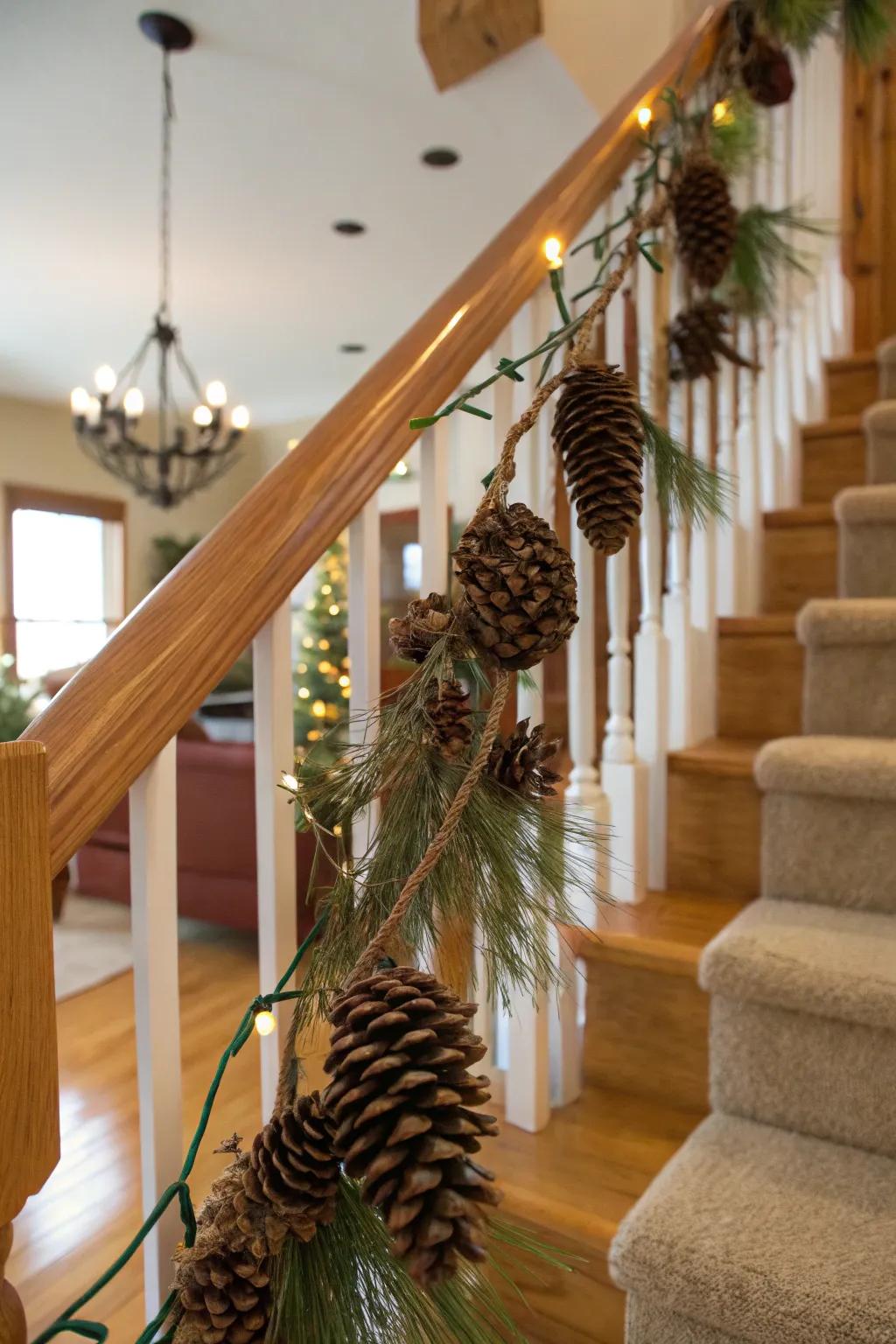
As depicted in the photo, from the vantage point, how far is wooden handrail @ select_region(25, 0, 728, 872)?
0.55m

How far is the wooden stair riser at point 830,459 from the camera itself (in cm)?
197

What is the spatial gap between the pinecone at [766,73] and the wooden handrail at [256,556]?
2.37ft

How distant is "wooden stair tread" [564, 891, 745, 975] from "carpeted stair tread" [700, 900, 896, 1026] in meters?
0.05

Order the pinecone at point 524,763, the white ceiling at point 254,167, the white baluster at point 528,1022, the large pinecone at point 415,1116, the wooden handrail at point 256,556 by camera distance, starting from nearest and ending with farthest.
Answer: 1. the large pinecone at point 415,1116
2. the wooden handrail at point 256,556
3. the pinecone at point 524,763
4. the white baluster at point 528,1022
5. the white ceiling at point 254,167

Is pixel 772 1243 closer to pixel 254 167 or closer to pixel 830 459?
pixel 830 459

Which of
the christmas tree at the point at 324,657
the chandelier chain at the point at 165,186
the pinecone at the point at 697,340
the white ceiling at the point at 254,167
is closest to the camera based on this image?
the pinecone at the point at 697,340

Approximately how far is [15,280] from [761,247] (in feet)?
13.8

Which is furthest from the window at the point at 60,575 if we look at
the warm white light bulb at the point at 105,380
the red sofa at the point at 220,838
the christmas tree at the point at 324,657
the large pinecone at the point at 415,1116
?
the large pinecone at the point at 415,1116

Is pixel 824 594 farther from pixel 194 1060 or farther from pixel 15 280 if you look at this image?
pixel 15 280

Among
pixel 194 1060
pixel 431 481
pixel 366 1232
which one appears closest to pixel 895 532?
pixel 431 481

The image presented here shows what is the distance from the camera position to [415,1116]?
0.42 metres

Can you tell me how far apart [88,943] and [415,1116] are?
3.12 m

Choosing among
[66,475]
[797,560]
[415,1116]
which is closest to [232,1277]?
[415,1116]

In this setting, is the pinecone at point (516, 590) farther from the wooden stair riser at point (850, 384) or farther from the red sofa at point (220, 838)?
the red sofa at point (220, 838)
